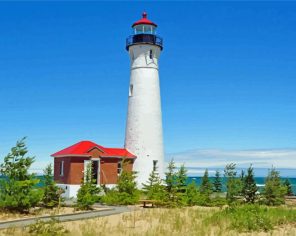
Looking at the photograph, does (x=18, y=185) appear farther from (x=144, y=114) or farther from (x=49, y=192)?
(x=144, y=114)

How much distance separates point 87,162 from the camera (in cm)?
3062

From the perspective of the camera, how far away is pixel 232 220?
1688 cm

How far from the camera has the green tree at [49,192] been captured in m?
22.6

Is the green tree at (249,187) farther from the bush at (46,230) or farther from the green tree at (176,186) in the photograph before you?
the bush at (46,230)

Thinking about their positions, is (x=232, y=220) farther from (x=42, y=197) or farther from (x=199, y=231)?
(x=42, y=197)

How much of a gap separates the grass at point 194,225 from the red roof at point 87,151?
39.1ft

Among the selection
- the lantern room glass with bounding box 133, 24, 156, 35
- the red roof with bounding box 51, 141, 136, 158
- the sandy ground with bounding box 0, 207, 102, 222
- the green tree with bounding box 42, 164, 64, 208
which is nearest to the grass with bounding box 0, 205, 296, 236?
the sandy ground with bounding box 0, 207, 102, 222

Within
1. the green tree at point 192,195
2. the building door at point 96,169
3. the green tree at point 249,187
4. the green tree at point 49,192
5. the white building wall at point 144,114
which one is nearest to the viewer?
the green tree at point 49,192

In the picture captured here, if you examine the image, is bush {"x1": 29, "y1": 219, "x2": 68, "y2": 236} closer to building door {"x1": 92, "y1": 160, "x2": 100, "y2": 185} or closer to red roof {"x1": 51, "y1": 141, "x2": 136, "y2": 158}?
red roof {"x1": 51, "y1": 141, "x2": 136, "y2": 158}

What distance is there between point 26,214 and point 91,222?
4.39 meters

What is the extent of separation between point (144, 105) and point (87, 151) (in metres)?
5.83

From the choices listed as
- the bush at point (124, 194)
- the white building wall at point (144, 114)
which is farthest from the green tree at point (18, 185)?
the white building wall at point (144, 114)

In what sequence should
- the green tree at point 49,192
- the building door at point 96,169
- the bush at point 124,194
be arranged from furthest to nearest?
1. the building door at point 96,169
2. the bush at point 124,194
3. the green tree at point 49,192

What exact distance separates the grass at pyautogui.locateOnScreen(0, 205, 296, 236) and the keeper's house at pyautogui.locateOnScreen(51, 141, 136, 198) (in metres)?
11.6
